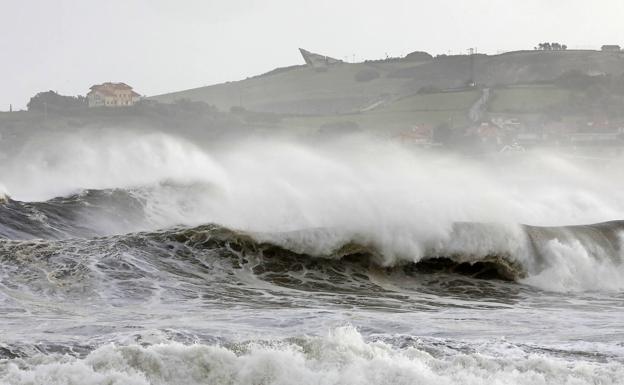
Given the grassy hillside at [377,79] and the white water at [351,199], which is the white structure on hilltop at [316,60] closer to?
the grassy hillside at [377,79]

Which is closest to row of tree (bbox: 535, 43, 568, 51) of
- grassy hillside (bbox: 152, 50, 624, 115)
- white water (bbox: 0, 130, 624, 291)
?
grassy hillside (bbox: 152, 50, 624, 115)

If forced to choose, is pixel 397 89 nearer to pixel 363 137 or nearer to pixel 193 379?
pixel 363 137

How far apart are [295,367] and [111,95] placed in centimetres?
13250

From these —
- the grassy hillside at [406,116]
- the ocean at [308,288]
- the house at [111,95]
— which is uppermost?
the house at [111,95]

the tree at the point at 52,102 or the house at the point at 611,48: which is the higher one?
the house at the point at 611,48

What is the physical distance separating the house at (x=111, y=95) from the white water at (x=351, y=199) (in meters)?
79.3

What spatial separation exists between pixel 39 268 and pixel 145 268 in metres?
1.95

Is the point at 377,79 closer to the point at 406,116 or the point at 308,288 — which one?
the point at 406,116

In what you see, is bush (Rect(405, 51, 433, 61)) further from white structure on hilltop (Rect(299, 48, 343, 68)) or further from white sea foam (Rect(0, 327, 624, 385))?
white sea foam (Rect(0, 327, 624, 385))

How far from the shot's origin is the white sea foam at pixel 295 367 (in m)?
10.6

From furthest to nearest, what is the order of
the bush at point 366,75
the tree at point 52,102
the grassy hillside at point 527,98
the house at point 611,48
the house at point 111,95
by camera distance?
the house at point 611,48, the bush at point 366,75, the house at point 111,95, the tree at point 52,102, the grassy hillside at point 527,98

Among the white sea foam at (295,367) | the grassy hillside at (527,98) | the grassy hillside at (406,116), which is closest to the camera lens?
the white sea foam at (295,367)

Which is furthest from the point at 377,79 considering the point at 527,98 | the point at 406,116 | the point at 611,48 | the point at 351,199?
the point at 351,199

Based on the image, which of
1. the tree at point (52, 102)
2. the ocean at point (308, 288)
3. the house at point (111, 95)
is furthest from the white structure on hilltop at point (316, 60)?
the ocean at point (308, 288)
